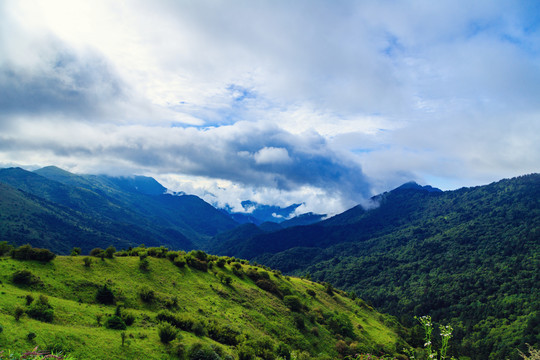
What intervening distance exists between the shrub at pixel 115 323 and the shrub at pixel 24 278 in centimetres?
1282

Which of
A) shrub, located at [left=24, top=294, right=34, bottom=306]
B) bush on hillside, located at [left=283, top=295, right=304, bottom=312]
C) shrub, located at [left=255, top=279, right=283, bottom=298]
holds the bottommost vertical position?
bush on hillside, located at [left=283, top=295, right=304, bottom=312]

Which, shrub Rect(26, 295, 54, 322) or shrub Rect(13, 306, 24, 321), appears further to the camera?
shrub Rect(26, 295, 54, 322)

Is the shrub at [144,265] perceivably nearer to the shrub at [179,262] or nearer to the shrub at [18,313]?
the shrub at [179,262]

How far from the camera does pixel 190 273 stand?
63.9 meters

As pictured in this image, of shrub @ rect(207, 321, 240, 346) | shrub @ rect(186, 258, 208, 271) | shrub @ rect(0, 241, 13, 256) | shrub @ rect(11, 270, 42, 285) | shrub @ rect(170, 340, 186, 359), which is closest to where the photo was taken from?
shrub @ rect(170, 340, 186, 359)

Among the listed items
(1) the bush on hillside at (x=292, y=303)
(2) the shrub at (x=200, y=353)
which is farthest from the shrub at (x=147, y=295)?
(1) the bush on hillside at (x=292, y=303)

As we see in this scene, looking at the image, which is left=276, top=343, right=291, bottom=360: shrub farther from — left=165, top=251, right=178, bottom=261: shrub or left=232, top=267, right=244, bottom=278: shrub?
left=232, top=267, right=244, bottom=278: shrub

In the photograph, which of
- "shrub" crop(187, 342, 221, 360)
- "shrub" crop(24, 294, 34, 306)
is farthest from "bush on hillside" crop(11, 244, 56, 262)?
"shrub" crop(187, 342, 221, 360)

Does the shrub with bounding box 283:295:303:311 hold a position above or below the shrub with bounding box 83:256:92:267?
below

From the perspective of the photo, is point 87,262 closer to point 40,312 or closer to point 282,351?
point 40,312

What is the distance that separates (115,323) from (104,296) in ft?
29.9

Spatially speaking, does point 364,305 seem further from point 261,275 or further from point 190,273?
point 190,273

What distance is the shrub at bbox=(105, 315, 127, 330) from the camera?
31434 millimetres

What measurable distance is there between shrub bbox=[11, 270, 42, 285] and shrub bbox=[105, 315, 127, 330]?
12.8m
